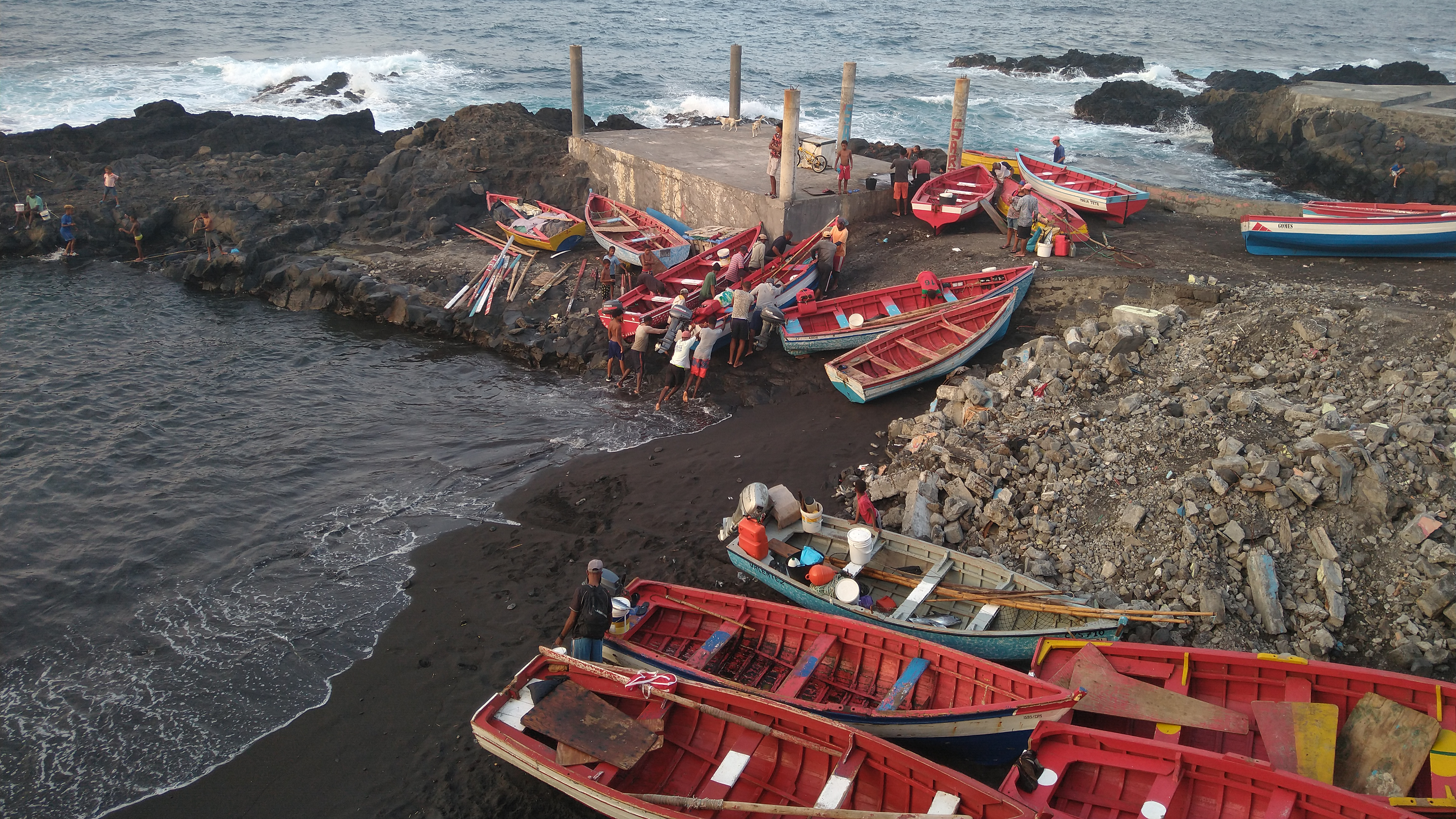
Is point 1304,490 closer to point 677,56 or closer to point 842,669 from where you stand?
point 842,669

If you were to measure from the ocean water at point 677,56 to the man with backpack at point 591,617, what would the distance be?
87.1 feet

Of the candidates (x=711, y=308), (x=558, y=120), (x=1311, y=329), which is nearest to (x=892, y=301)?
(x=711, y=308)

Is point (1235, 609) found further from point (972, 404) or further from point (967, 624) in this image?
point (972, 404)

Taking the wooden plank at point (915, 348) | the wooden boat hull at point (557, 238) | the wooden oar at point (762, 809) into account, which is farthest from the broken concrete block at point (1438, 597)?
the wooden boat hull at point (557, 238)

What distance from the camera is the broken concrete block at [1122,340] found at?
11961mm

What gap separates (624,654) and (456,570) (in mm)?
3203

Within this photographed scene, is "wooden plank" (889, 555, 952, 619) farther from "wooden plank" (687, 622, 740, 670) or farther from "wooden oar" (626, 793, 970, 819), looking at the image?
"wooden oar" (626, 793, 970, 819)

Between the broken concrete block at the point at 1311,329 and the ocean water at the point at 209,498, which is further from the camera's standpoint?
the broken concrete block at the point at 1311,329

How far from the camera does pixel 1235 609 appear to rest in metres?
8.11

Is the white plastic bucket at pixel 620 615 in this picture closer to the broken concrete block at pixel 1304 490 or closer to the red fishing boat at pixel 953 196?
the broken concrete block at pixel 1304 490

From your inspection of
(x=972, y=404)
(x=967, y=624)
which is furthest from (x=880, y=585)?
(x=972, y=404)

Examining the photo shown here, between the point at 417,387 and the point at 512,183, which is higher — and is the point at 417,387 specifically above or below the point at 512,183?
below

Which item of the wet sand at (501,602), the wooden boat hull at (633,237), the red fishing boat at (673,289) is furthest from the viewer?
the wooden boat hull at (633,237)

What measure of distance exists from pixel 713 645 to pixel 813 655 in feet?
3.14
